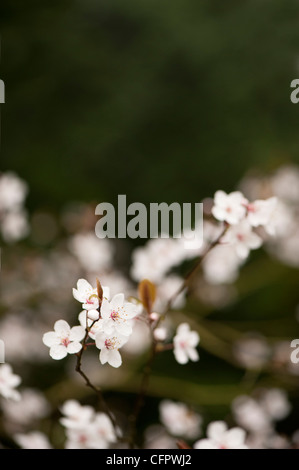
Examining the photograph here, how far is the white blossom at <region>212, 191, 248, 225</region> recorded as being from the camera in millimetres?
909

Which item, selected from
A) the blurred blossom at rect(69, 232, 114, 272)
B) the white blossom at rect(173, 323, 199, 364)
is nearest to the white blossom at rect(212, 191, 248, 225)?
the white blossom at rect(173, 323, 199, 364)

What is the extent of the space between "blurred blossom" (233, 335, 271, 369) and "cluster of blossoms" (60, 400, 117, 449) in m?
0.63

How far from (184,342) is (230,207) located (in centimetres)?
29

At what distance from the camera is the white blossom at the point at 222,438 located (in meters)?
0.88

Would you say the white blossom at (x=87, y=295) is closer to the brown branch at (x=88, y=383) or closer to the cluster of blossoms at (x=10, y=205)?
the brown branch at (x=88, y=383)

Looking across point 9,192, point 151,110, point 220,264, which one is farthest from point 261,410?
point 151,110

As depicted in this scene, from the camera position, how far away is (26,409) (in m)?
1.43

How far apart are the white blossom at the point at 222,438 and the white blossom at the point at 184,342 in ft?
0.44

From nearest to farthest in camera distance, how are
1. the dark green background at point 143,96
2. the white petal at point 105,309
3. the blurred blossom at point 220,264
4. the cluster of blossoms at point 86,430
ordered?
the white petal at point 105,309 → the cluster of blossoms at point 86,430 → the blurred blossom at point 220,264 → the dark green background at point 143,96

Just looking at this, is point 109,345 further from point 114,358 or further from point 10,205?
point 10,205

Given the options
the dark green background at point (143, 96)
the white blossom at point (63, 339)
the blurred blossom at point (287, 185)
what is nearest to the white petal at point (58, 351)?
the white blossom at point (63, 339)

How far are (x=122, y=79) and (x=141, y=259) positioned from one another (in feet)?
4.46
